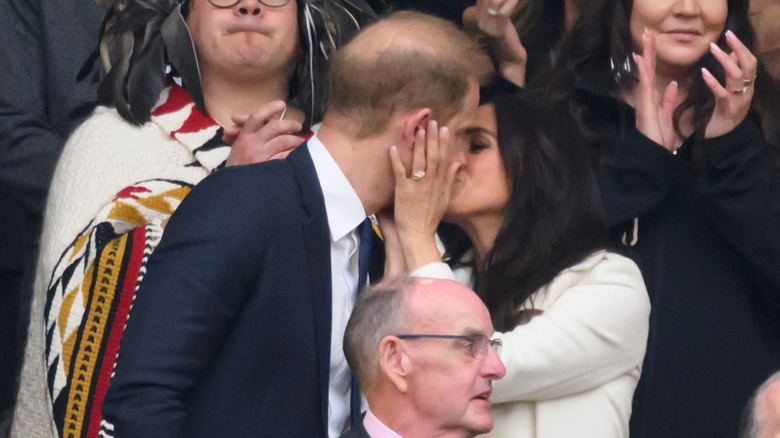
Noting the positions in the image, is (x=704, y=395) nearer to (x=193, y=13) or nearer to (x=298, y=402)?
(x=298, y=402)

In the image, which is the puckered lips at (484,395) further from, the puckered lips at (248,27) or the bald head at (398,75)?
the puckered lips at (248,27)

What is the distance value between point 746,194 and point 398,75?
27.5 inches

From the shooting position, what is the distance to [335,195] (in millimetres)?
1903

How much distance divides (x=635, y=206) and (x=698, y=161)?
145 millimetres

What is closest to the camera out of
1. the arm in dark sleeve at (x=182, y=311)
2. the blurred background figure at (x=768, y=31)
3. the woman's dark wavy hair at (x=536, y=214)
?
the arm in dark sleeve at (x=182, y=311)

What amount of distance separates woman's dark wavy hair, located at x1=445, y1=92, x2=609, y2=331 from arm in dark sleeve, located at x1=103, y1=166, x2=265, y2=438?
1.74 feet

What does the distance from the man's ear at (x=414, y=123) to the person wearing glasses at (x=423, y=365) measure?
266mm

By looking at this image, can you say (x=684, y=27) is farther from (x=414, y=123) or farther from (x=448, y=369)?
(x=448, y=369)

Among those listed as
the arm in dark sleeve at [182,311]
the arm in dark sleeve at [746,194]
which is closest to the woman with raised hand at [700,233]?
the arm in dark sleeve at [746,194]

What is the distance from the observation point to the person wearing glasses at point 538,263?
6.41 ft

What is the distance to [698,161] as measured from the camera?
2.14 m

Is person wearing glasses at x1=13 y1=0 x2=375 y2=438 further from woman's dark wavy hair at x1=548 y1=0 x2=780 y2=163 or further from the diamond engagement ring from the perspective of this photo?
the diamond engagement ring

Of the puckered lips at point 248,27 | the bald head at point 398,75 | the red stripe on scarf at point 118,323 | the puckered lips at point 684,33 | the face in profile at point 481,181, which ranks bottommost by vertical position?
the red stripe on scarf at point 118,323

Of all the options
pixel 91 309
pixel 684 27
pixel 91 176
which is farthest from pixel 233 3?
pixel 684 27
